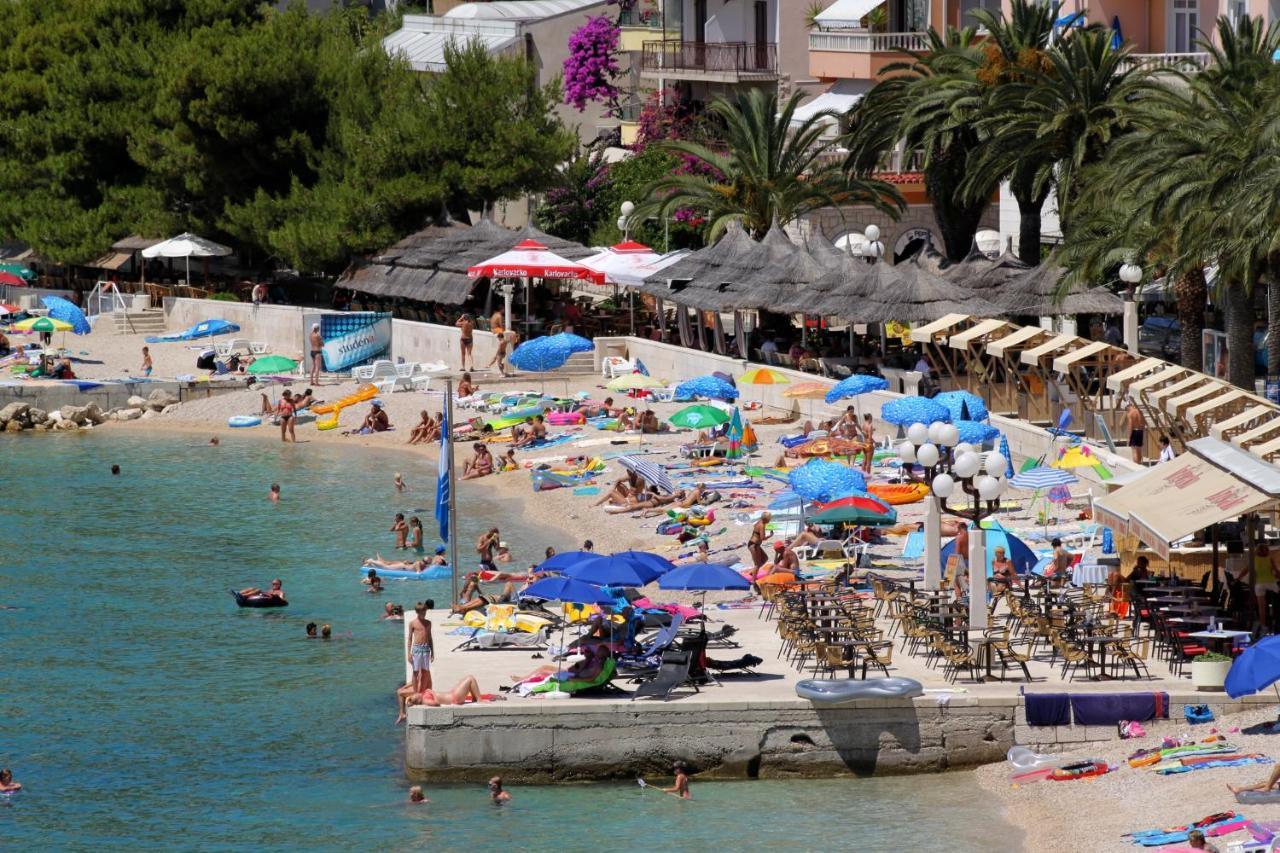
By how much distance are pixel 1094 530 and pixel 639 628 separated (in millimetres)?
7921

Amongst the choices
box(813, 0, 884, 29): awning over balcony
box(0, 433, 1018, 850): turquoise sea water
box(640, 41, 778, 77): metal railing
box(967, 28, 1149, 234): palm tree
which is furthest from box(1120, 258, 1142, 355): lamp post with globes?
box(640, 41, 778, 77): metal railing

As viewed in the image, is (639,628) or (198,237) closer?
(639,628)

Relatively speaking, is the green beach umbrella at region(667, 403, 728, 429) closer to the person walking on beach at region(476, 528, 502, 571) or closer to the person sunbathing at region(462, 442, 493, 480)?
→ the person sunbathing at region(462, 442, 493, 480)

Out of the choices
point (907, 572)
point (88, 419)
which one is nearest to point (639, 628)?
point (907, 572)

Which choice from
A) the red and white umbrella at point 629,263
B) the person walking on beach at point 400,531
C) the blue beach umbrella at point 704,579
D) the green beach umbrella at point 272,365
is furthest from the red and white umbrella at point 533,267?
the blue beach umbrella at point 704,579

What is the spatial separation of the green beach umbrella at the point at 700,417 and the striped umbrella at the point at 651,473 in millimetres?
1713

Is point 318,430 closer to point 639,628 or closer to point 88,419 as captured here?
point 88,419

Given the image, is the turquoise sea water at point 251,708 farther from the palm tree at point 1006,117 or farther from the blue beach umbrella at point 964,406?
the palm tree at point 1006,117

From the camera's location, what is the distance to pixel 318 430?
4891 cm

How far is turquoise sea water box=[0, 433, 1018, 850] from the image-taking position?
20.9 metres

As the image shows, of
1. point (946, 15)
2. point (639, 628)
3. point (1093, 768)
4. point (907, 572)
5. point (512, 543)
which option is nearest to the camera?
point (1093, 768)

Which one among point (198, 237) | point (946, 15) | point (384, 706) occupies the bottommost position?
point (384, 706)

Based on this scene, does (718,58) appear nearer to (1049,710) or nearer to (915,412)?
(915,412)

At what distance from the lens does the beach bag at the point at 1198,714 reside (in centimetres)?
2144
